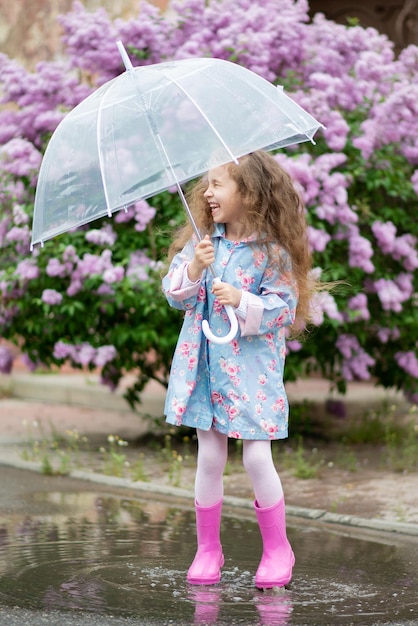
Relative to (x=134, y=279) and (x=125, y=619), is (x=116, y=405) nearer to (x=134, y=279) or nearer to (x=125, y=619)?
(x=134, y=279)

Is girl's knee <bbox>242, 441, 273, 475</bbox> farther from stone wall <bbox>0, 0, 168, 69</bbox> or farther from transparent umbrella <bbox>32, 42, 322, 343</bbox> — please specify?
stone wall <bbox>0, 0, 168, 69</bbox>

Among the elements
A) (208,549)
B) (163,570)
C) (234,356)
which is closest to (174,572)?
(163,570)

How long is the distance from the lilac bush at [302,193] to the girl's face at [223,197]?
2.22m

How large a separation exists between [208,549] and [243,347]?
725 millimetres

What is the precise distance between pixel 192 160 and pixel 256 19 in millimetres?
3335

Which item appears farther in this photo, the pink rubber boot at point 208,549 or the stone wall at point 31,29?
the stone wall at point 31,29

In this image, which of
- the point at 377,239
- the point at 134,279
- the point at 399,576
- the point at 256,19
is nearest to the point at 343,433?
the point at 377,239

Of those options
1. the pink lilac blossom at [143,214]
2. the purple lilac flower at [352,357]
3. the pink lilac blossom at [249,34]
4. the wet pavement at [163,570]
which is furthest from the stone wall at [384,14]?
the wet pavement at [163,570]

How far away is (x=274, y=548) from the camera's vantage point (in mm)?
4172

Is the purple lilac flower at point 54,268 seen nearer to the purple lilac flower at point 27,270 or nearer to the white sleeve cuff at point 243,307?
the purple lilac flower at point 27,270

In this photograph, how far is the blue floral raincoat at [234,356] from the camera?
161 inches

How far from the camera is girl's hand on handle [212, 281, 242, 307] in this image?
157 inches

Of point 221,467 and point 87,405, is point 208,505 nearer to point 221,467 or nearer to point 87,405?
point 221,467

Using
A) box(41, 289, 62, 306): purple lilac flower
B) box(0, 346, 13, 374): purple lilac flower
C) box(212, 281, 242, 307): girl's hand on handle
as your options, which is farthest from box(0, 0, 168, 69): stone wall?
box(212, 281, 242, 307): girl's hand on handle
